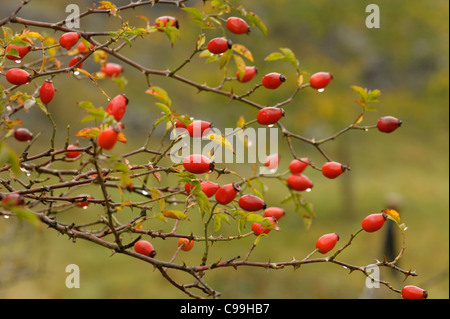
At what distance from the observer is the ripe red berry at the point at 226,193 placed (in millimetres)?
1131

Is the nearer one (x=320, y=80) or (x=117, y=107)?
(x=117, y=107)

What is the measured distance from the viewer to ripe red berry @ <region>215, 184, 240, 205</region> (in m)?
1.13

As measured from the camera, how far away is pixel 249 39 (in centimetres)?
720

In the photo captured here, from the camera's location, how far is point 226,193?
1.14 meters

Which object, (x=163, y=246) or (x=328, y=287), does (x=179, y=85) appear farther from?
(x=328, y=287)

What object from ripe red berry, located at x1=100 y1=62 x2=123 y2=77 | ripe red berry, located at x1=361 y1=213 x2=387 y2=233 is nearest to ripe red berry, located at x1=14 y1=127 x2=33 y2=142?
ripe red berry, located at x1=100 y1=62 x2=123 y2=77

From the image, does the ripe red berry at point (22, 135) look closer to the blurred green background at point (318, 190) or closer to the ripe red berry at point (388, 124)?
the ripe red berry at point (388, 124)

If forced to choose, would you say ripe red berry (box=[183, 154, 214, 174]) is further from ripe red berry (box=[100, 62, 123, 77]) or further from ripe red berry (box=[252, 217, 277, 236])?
ripe red berry (box=[100, 62, 123, 77])

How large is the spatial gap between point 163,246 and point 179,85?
21.4 feet

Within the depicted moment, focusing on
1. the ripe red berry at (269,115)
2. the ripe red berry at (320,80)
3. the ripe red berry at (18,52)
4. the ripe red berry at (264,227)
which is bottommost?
the ripe red berry at (264,227)

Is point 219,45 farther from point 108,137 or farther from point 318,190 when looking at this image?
point 318,190

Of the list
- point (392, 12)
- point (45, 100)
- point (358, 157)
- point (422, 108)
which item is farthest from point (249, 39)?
point (45, 100)

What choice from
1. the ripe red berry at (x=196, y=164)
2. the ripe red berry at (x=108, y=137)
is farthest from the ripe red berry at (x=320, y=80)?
the ripe red berry at (x=108, y=137)

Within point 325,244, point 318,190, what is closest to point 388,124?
point 325,244
